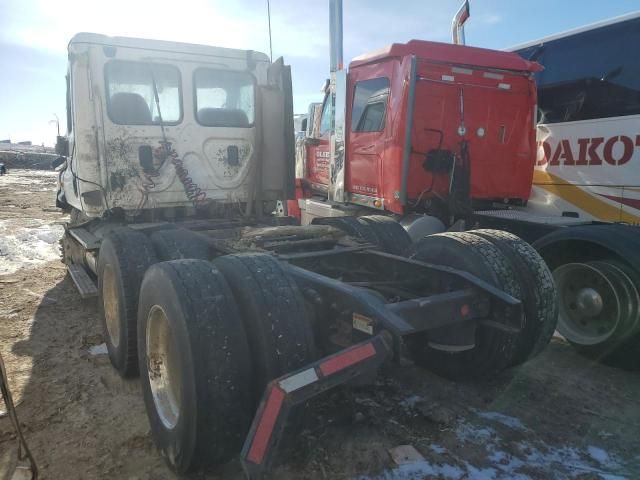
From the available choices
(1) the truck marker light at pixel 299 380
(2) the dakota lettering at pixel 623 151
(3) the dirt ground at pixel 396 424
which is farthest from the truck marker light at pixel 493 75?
(1) the truck marker light at pixel 299 380

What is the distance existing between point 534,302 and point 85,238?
15.6 feet

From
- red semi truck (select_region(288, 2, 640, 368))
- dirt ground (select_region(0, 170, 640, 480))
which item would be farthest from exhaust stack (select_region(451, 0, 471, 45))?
dirt ground (select_region(0, 170, 640, 480))

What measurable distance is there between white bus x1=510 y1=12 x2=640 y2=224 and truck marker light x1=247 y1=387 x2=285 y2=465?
468 cm

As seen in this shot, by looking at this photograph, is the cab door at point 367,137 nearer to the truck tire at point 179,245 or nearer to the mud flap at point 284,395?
the truck tire at point 179,245

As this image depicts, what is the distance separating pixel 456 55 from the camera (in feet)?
20.9

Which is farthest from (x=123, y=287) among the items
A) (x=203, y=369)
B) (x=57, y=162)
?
(x=57, y=162)

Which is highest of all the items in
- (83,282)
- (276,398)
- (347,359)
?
(347,359)

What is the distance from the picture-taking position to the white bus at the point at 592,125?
208 inches

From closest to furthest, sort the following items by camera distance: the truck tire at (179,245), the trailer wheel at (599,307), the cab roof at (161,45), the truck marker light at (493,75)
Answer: the trailer wheel at (599,307), the truck tire at (179,245), the cab roof at (161,45), the truck marker light at (493,75)

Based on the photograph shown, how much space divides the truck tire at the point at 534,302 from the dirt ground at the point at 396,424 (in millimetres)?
488

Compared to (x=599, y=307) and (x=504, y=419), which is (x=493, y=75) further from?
(x=504, y=419)

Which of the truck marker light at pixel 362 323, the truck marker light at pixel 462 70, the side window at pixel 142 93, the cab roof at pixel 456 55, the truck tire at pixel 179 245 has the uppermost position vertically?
the cab roof at pixel 456 55

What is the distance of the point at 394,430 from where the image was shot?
3.23 m

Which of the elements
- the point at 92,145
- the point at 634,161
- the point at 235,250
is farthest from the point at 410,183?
the point at 92,145
